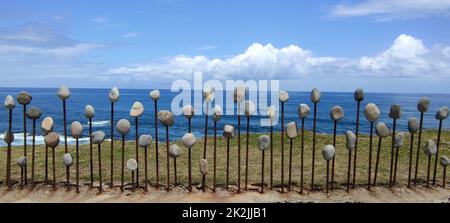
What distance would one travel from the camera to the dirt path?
7.66 meters

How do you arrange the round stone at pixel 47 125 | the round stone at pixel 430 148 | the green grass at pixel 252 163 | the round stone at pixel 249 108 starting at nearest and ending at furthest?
the round stone at pixel 249 108 < the round stone at pixel 47 125 < the round stone at pixel 430 148 < the green grass at pixel 252 163

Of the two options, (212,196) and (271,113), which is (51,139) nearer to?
(212,196)

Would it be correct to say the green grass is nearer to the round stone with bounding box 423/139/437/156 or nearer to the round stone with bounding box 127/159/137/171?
the round stone with bounding box 423/139/437/156

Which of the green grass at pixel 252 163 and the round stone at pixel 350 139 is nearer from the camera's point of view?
the round stone at pixel 350 139

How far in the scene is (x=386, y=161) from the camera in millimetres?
11852

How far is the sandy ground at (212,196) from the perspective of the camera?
25.1ft

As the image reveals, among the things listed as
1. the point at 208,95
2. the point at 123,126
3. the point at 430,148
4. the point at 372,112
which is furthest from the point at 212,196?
the point at 430,148

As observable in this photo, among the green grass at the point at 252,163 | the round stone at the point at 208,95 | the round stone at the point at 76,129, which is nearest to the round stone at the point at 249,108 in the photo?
the round stone at the point at 208,95

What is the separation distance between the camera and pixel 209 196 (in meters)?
7.80

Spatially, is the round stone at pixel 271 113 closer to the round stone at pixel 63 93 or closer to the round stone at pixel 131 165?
the round stone at pixel 131 165

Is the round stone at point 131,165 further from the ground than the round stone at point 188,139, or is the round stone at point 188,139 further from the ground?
the round stone at point 188,139

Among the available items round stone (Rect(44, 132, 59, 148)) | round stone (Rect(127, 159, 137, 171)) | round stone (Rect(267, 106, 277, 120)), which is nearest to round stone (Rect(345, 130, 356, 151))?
round stone (Rect(267, 106, 277, 120))
